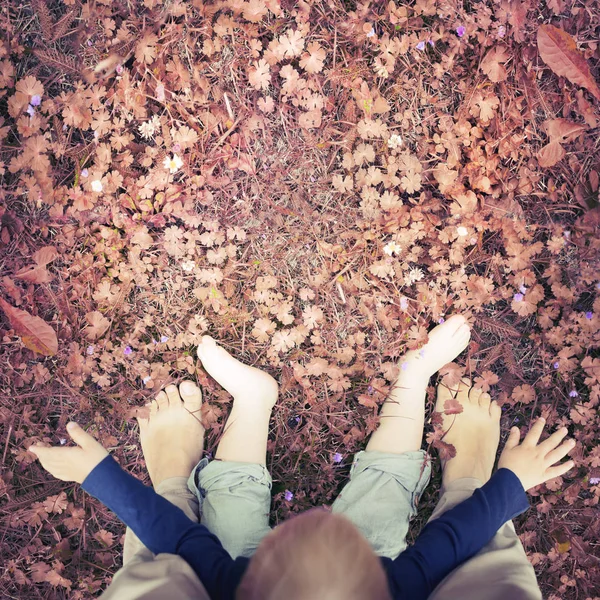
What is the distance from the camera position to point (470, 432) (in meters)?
2.73

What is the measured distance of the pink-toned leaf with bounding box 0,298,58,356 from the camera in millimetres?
2725

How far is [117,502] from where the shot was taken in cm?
236

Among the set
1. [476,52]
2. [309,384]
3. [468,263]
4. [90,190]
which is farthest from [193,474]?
[476,52]

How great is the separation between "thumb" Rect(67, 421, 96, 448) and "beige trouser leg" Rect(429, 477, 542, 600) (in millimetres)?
1726

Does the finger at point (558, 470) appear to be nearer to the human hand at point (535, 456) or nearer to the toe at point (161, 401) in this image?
the human hand at point (535, 456)

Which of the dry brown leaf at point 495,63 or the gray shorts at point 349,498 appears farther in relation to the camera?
the dry brown leaf at point 495,63

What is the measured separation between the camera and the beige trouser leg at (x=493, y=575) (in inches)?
77.2

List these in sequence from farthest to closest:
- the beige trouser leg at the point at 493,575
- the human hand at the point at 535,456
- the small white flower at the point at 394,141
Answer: the small white flower at the point at 394,141
the human hand at the point at 535,456
the beige trouser leg at the point at 493,575

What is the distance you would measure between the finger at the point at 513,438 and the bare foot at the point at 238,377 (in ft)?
3.96

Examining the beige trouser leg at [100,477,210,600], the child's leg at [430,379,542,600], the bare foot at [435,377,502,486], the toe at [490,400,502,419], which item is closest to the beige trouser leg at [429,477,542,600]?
the child's leg at [430,379,542,600]

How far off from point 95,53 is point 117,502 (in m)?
2.21

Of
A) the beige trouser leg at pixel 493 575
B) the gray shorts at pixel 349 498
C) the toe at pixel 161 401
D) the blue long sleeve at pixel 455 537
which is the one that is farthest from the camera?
the toe at pixel 161 401

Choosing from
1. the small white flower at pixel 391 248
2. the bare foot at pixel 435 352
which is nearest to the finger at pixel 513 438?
the bare foot at pixel 435 352

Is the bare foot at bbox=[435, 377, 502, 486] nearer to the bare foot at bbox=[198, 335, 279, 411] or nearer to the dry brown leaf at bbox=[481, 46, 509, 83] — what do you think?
the bare foot at bbox=[198, 335, 279, 411]
